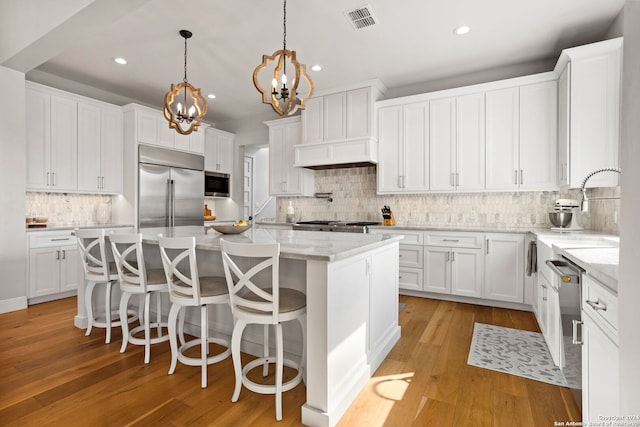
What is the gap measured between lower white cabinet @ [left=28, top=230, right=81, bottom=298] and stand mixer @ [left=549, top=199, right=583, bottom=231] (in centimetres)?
542

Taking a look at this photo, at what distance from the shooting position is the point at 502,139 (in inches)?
151

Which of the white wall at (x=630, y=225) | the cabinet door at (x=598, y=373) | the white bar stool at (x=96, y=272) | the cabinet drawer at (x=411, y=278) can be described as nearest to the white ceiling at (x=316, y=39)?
the white bar stool at (x=96, y=272)

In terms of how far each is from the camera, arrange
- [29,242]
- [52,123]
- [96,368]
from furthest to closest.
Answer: [52,123] < [29,242] < [96,368]

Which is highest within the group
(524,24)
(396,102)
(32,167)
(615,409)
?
(524,24)

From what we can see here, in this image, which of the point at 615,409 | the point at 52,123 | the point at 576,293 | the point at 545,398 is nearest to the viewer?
the point at 615,409

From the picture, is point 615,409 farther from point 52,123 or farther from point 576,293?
point 52,123

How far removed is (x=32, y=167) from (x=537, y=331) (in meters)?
5.74

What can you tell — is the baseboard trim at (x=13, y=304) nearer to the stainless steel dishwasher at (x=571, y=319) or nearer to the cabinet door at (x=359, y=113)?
the cabinet door at (x=359, y=113)

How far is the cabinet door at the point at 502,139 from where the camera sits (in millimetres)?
3764

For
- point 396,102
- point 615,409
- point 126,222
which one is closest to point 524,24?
point 396,102

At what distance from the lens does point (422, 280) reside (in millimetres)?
4047

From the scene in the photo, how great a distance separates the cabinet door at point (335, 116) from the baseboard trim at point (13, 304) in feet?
13.7

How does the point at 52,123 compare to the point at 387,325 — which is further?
the point at 52,123

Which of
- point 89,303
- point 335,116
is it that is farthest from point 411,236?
point 89,303
